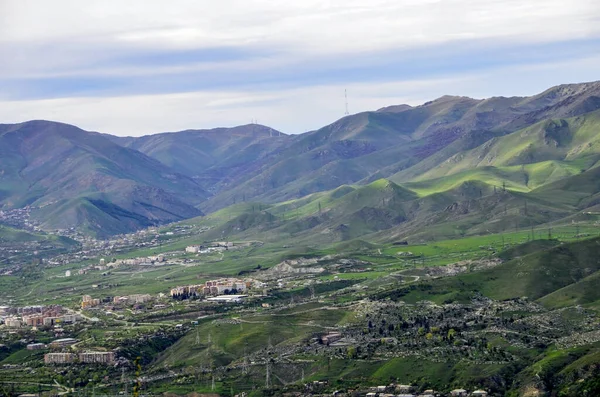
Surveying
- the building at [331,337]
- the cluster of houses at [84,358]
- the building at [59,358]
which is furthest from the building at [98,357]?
the building at [331,337]

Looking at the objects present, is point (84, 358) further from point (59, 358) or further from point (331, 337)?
point (331, 337)

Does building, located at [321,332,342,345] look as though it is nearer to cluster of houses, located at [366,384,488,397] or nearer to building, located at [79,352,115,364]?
cluster of houses, located at [366,384,488,397]

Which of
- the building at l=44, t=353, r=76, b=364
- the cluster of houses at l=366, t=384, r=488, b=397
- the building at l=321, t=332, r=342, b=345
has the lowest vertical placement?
the cluster of houses at l=366, t=384, r=488, b=397

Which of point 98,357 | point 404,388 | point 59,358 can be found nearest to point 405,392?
point 404,388

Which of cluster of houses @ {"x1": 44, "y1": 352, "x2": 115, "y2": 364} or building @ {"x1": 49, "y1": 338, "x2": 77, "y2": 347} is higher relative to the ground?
building @ {"x1": 49, "y1": 338, "x2": 77, "y2": 347}

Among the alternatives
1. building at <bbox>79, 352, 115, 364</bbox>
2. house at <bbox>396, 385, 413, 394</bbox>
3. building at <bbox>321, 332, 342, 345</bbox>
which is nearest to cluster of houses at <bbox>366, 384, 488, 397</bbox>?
house at <bbox>396, 385, 413, 394</bbox>

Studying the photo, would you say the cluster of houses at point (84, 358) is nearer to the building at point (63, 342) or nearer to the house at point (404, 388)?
the building at point (63, 342)

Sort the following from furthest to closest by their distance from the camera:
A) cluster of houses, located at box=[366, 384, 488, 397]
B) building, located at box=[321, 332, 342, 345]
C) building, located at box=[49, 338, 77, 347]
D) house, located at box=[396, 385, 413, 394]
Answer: building, located at box=[49, 338, 77, 347], building, located at box=[321, 332, 342, 345], house, located at box=[396, 385, 413, 394], cluster of houses, located at box=[366, 384, 488, 397]
